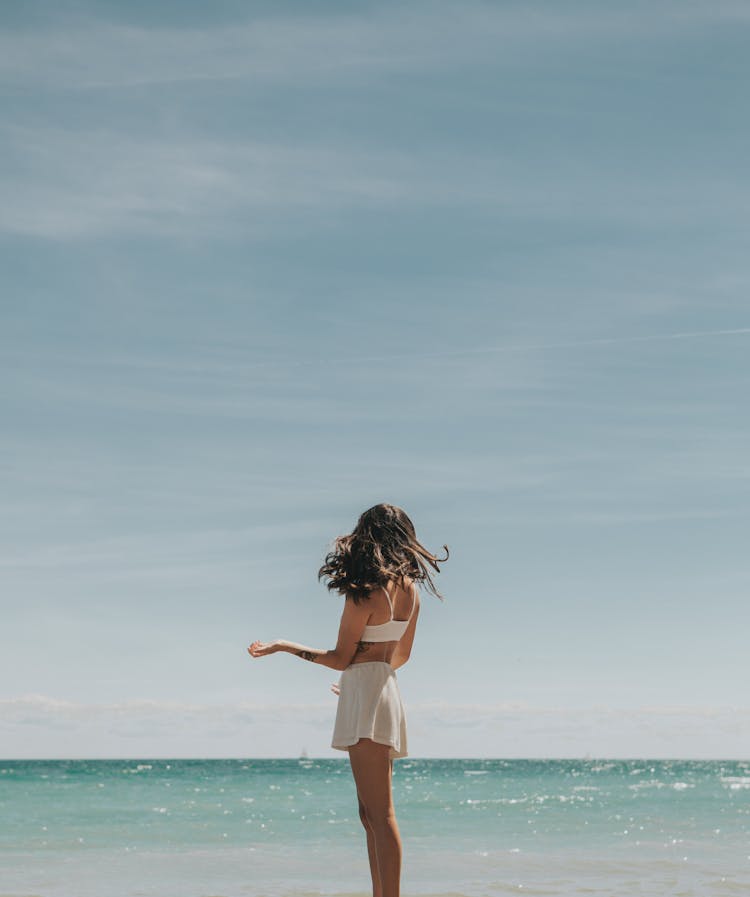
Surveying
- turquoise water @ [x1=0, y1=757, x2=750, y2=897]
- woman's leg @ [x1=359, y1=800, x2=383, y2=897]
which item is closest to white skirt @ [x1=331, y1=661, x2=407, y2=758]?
woman's leg @ [x1=359, y1=800, x2=383, y2=897]

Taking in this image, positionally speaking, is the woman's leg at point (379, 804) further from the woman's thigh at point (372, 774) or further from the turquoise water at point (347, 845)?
the turquoise water at point (347, 845)

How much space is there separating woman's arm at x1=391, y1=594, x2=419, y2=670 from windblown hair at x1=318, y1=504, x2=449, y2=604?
13cm

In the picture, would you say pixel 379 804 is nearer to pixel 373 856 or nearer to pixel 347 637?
pixel 373 856

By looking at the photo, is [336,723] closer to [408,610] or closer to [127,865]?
[408,610]

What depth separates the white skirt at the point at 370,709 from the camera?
457 cm

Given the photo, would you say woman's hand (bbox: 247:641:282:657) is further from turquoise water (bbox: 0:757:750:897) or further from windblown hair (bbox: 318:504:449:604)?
turquoise water (bbox: 0:757:750:897)

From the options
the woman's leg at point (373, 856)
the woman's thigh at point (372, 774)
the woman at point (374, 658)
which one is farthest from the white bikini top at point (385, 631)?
the woman's leg at point (373, 856)

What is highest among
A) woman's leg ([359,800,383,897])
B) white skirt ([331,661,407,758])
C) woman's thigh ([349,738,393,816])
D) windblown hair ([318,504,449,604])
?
windblown hair ([318,504,449,604])

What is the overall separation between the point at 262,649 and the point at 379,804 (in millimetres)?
806

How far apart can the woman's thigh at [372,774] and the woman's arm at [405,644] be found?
34 centimetres

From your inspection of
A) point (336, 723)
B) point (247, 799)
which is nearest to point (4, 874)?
point (336, 723)

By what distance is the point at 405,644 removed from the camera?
15.6ft

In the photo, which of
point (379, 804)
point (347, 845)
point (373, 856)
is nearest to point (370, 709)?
point (379, 804)

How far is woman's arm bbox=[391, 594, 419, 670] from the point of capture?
471 cm
